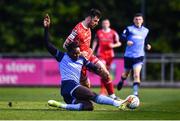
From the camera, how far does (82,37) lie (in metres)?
18.9

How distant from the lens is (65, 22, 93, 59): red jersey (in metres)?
18.5

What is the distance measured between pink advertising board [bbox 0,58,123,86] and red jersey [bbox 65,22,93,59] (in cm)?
1753

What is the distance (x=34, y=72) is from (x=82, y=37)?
18.5 meters

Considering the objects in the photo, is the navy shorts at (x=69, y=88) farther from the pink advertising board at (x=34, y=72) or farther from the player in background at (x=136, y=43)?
the pink advertising board at (x=34, y=72)

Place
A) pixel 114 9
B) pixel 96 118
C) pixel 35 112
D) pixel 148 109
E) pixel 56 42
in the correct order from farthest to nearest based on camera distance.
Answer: pixel 114 9 < pixel 56 42 < pixel 148 109 < pixel 35 112 < pixel 96 118

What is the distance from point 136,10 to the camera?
51906mm

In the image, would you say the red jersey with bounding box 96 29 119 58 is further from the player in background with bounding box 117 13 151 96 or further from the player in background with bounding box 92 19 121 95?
the player in background with bounding box 117 13 151 96

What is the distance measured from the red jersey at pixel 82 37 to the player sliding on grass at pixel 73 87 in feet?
4.41

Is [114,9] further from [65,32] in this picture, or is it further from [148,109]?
[148,109]

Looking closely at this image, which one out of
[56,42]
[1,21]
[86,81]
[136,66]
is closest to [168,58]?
[56,42]

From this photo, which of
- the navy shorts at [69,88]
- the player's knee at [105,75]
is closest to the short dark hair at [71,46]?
the navy shorts at [69,88]

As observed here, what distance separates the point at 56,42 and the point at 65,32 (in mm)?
1497

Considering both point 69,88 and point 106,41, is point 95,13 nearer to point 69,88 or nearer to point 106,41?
point 69,88

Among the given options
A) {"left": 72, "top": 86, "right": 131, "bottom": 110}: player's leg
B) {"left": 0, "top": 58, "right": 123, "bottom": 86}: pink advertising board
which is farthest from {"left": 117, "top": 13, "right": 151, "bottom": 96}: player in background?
{"left": 0, "top": 58, "right": 123, "bottom": 86}: pink advertising board
